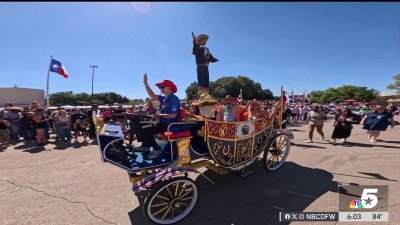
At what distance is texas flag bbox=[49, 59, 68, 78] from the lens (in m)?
21.1

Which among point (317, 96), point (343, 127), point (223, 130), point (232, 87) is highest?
point (232, 87)

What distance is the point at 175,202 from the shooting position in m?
3.40

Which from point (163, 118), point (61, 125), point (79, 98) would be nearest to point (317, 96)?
point (79, 98)

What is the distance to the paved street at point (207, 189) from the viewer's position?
11.5ft

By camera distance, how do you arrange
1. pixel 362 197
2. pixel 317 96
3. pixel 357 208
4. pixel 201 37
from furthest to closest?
1. pixel 317 96
2. pixel 201 37
3. pixel 362 197
4. pixel 357 208

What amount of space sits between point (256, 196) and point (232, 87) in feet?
193

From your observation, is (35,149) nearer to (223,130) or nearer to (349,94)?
(223,130)

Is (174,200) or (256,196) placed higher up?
(174,200)

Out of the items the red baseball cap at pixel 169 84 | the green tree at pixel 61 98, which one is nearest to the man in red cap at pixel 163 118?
the red baseball cap at pixel 169 84

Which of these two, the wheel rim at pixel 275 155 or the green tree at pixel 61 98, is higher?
the green tree at pixel 61 98

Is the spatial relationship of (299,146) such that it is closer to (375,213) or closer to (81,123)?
(375,213)

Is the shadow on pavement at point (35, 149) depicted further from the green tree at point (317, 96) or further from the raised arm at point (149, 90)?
the green tree at point (317, 96)

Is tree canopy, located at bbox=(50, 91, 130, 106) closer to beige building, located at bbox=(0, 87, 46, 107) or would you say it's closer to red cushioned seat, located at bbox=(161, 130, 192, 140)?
beige building, located at bbox=(0, 87, 46, 107)

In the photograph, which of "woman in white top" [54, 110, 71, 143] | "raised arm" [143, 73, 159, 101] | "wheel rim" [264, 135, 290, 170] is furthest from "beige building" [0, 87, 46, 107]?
"wheel rim" [264, 135, 290, 170]
